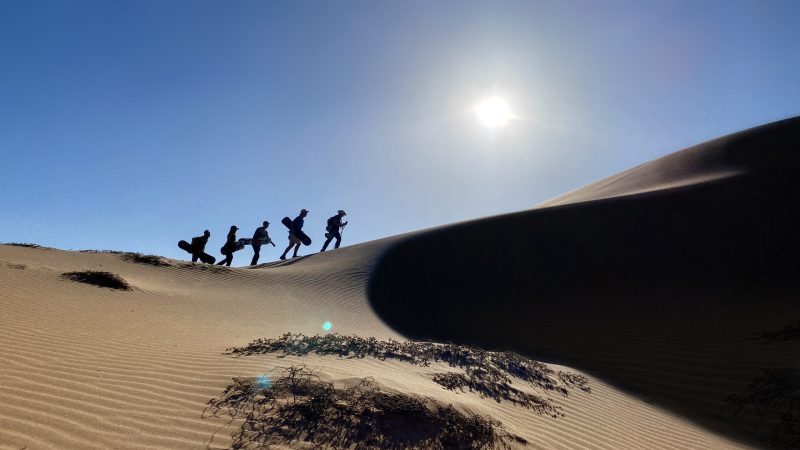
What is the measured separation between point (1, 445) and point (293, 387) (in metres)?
2.11

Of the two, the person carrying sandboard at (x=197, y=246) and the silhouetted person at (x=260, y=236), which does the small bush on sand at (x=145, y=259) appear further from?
the silhouetted person at (x=260, y=236)

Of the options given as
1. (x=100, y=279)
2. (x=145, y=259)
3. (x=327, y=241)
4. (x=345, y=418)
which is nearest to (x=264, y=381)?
(x=345, y=418)

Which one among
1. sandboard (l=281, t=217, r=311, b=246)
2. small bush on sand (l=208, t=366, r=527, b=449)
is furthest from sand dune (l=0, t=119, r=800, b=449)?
sandboard (l=281, t=217, r=311, b=246)

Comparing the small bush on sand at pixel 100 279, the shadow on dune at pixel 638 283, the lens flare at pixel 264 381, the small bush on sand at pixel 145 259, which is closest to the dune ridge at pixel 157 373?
the lens flare at pixel 264 381

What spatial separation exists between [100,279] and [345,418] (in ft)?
29.6

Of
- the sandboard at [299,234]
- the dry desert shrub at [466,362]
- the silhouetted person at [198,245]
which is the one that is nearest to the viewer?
the dry desert shrub at [466,362]

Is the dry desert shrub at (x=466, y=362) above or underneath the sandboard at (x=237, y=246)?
underneath

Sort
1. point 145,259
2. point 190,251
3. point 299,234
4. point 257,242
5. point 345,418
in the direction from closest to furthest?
1. point 345,418
2. point 145,259
3. point 190,251
4. point 257,242
5. point 299,234

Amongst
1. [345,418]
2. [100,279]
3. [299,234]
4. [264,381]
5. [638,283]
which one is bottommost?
[345,418]

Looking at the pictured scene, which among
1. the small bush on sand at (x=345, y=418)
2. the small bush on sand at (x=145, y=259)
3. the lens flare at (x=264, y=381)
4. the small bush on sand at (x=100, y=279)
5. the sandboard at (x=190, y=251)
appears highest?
the sandboard at (x=190, y=251)

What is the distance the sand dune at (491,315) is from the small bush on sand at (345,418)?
0.77ft

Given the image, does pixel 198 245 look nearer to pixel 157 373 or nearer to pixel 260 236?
pixel 260 236

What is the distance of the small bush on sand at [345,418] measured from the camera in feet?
11.9

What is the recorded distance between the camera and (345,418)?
3.90 meters
